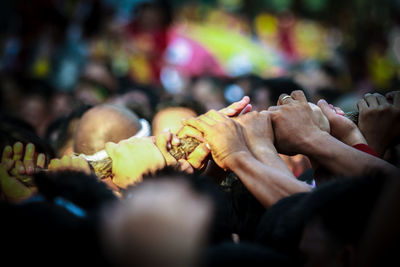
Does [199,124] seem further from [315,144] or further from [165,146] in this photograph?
[315,144]

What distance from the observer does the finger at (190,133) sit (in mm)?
1750

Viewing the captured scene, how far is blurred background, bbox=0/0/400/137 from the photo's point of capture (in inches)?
210

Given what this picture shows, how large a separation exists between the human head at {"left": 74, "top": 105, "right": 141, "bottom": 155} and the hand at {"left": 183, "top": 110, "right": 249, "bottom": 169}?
75 centimetres

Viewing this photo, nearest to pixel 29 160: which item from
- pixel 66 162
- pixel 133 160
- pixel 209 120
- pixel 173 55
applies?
pixel 66 162

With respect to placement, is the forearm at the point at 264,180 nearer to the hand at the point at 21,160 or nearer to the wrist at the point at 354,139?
the wrist at the point at 354,139

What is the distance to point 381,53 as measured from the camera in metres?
7.80

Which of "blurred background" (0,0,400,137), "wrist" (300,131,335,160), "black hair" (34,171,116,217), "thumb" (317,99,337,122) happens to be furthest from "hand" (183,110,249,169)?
"blurred background" (0,0,400,137)

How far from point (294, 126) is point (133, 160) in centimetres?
59

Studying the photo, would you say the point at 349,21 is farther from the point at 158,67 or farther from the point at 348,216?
the point at 348,216

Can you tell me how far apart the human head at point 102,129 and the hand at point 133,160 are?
2.05 ft

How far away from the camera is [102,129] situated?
93.9 inches

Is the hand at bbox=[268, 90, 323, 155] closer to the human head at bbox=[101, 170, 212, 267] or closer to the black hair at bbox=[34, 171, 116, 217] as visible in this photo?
the black hair at bbox=[34, 171, 116, 217]

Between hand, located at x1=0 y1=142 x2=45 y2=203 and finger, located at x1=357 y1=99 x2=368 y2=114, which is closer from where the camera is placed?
hand, located at x1=0 y1=142 x2=45 y2=203

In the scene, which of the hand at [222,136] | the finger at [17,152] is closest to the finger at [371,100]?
the hand at [222,136]
